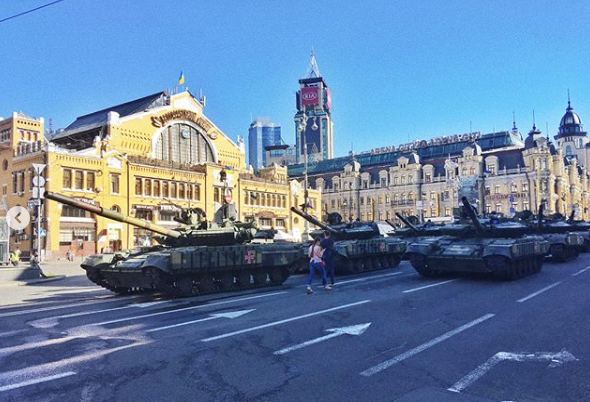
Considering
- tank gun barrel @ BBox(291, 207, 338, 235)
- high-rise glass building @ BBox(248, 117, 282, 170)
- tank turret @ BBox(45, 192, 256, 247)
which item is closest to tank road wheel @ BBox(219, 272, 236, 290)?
tank turret @ BBox(45, 192, 256, 247)

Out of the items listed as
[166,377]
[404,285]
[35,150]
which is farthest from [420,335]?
[35,150]

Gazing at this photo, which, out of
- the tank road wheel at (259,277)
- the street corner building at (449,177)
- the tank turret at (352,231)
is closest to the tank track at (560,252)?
the tank turret at (352,231)

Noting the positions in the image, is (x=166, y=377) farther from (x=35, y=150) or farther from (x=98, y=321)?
(x=35, y=150)

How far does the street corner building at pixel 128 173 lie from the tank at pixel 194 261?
16193 millimetres

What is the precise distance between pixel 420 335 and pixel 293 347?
2.10m

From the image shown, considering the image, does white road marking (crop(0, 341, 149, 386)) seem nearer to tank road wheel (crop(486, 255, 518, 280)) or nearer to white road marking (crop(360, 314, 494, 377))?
white road marking (crop(360, 314, 494, 377))

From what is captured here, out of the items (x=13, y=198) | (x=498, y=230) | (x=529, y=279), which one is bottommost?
(x=529, y=279)

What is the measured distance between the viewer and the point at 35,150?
40219 millimetres

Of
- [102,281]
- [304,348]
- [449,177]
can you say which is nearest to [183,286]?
[102,281]

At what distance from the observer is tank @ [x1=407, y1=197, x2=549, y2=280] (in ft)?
49.8

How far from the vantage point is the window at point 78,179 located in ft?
130

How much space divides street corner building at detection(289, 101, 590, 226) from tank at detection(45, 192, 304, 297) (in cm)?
5102

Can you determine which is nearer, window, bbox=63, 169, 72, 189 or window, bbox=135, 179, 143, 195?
window, bbox=63, 169, 72, 189

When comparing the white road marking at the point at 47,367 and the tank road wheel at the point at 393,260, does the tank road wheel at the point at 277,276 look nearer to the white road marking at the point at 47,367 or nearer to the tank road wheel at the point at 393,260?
the tank road wheel at the point at 393,260
